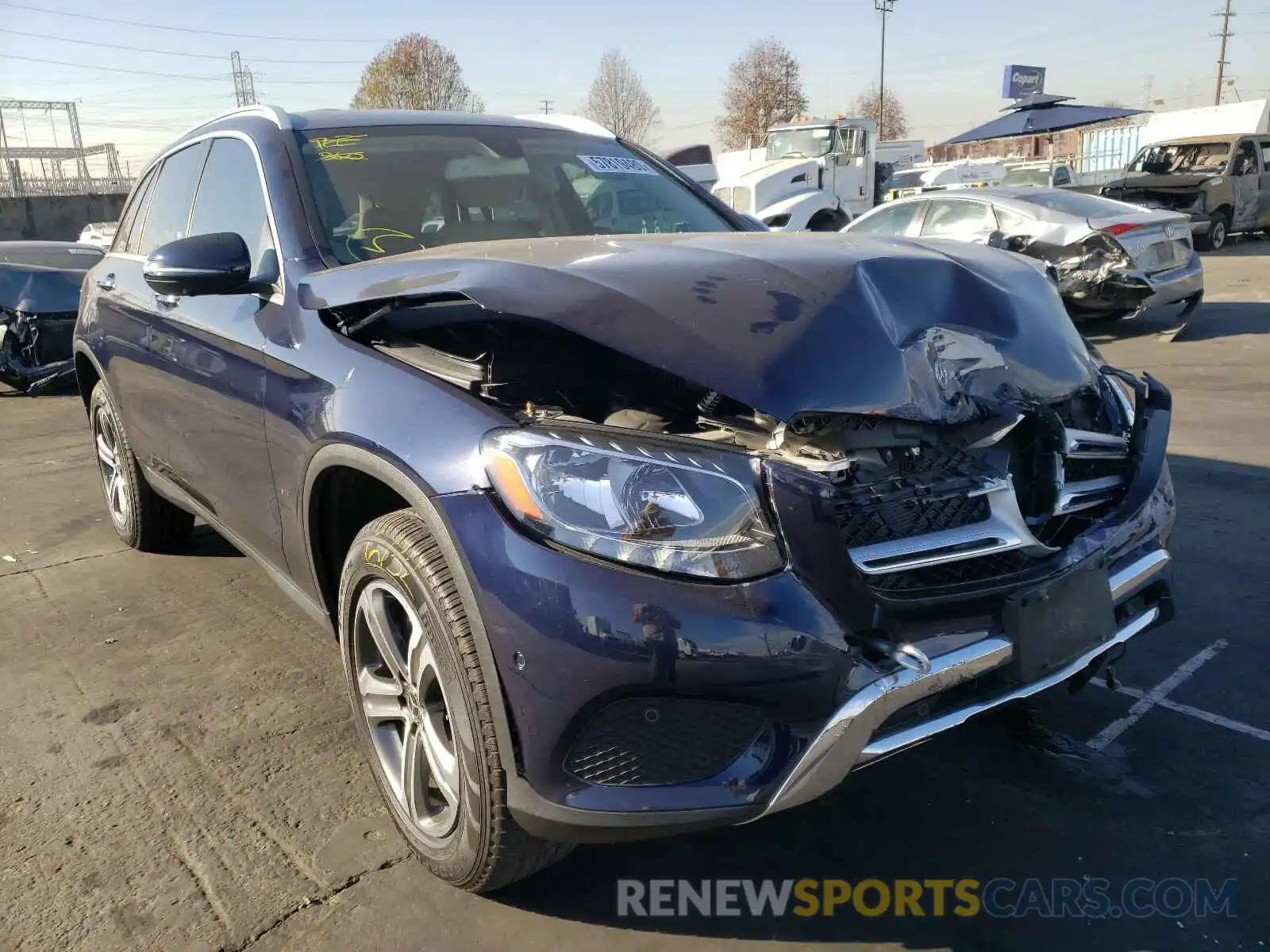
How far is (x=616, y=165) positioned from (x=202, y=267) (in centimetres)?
166

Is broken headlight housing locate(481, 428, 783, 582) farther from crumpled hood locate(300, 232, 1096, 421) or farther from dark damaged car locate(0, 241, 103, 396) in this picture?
dark damaged car locate(0, 241, 103, 396)

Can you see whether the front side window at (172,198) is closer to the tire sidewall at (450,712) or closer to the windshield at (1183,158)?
the tire sidewall at (450,712)

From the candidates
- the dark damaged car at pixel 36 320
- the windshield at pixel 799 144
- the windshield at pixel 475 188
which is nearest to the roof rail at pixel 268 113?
the windshield at pixel 475 188

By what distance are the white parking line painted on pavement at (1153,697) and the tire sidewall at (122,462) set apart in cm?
397

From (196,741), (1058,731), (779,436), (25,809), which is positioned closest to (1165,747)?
(1058,731)

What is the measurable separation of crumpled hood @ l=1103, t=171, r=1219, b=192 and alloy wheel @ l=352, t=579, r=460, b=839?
21.1m

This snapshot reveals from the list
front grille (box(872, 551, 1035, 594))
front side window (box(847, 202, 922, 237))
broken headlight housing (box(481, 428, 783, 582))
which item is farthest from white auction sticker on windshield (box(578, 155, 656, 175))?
front side window (box(847, 202, 922, 237))

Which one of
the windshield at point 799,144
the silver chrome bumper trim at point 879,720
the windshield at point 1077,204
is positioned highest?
the windshield at point 799,144

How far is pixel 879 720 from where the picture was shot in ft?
6.07

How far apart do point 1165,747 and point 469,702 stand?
2.05 meters

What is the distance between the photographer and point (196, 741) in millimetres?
3070

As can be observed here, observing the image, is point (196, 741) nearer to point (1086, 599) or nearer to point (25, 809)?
point (25, 809)

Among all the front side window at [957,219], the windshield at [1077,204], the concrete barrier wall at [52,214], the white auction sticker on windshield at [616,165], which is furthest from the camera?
the concrete barrier wall at [52,214]

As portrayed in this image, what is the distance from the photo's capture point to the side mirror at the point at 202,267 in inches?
107
